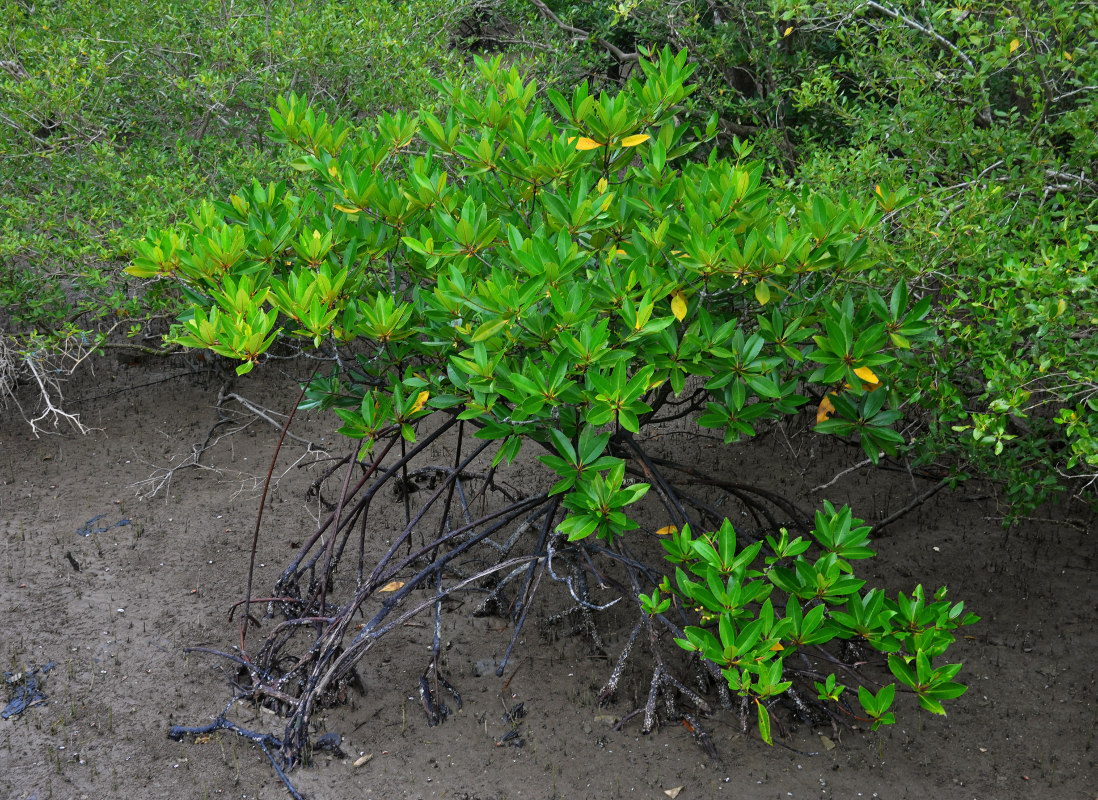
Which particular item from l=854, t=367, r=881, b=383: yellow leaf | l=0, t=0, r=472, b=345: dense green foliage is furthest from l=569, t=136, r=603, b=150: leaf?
l=0, t=0, r=472, b=345: dense green foliage

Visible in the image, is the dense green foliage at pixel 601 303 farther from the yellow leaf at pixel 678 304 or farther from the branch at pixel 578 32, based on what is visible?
the branch at pixel 578 32

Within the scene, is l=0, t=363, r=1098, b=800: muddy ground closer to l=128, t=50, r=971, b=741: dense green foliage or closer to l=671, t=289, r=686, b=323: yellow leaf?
l=128, t=50, r=971, b=741: dense green foliage

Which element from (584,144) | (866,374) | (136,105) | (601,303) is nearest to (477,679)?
(601,303)

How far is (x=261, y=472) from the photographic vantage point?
5582mm

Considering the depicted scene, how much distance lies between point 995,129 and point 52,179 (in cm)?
551

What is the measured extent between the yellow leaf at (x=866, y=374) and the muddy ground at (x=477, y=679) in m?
1.38

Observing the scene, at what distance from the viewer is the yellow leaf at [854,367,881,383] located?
282 centimetres

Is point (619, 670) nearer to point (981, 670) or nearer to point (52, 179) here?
point (981, 670)

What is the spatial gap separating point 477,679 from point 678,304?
1810 mm

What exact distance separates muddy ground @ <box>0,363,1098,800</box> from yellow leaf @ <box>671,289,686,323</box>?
1.61 meters

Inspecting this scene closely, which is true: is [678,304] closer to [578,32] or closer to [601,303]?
[601,303]

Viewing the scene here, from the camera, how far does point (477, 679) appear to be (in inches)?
144

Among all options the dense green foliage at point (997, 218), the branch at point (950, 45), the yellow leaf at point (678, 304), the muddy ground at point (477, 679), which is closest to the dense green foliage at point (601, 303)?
the yellow leaf at point (678, 304)

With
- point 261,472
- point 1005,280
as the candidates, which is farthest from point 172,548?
point 1005,280
